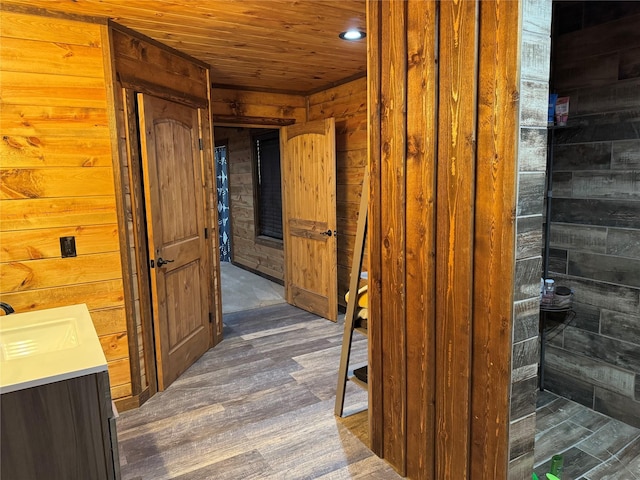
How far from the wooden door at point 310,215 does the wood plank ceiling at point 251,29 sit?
2.32 ft

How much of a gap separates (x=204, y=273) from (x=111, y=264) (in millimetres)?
1032

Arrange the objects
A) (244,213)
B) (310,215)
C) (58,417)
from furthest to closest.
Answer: (244,213) → (310,215) → (58,417)

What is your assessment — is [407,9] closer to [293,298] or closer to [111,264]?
[111,264]

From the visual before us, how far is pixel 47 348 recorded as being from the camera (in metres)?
1.76

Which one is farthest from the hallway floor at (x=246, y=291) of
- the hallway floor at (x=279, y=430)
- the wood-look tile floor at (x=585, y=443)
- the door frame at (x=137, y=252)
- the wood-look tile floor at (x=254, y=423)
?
the wood-look tile floor at (x=585, y=443)

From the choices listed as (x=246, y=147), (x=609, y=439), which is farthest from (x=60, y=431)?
(x=246, y=147)

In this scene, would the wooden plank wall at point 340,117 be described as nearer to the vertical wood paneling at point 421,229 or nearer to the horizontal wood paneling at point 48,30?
the horizontal wood paneling at point 48,30

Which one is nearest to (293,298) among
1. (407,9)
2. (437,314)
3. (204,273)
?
(204,273)

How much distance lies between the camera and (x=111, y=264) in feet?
8.99

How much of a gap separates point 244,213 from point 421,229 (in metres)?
5.41

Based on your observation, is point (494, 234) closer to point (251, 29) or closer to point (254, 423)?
point (254, 423)

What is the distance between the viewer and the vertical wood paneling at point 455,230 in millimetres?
1617

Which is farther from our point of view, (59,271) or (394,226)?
(59,271)

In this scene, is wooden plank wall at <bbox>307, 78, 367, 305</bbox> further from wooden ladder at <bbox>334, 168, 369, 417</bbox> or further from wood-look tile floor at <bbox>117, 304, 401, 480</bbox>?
wooden ladder at <bbox>334, 168, 369, 417</bbox>
